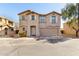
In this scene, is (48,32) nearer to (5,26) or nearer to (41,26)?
(41,26)

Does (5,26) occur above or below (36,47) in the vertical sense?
above

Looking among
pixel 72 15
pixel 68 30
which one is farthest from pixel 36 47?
pixel 72 15

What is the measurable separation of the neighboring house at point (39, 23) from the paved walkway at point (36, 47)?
5.1 inches

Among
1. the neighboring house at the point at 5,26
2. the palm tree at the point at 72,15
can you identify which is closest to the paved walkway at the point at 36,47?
the neighboring house at the point at 5,26

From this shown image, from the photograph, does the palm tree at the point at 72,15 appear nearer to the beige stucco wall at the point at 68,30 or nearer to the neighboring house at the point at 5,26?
the beige stucco wall at the point at 68,30

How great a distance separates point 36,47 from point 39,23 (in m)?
0.35

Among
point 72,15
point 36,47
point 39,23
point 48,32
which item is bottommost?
point 36,47

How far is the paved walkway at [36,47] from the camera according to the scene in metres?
3.49

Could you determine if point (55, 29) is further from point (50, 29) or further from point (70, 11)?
point (70, 11)

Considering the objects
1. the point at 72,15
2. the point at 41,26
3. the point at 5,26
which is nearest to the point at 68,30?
the point at 72,15

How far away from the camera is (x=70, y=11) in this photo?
11.6ft

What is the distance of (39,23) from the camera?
141 inches

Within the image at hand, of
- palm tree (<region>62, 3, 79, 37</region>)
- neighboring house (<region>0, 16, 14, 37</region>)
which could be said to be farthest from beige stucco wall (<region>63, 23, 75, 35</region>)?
neighboring house (<region>0, 16, 14, 37</region>)

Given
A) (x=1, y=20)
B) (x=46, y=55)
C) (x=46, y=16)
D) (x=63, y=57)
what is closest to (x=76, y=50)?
(x=63, y=57)
